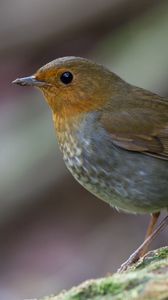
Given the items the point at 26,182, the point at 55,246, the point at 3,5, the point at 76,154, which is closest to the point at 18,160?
the point at 26,182

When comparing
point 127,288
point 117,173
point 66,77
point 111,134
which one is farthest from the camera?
point 66,77

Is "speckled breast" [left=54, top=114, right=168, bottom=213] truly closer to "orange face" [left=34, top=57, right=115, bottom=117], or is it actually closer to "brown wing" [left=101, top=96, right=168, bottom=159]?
"brown wing" [left=101, top=96, right=168, bottom=159]

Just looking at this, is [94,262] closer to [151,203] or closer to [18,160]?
[18,160]

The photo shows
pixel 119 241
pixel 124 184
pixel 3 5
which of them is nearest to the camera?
pixel 124 184

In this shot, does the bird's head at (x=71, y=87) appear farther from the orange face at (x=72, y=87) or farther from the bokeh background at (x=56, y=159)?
the bokeh background at (x=56, y=159)

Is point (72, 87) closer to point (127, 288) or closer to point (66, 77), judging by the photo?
point (66, 77)

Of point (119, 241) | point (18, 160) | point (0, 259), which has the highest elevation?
point (18, 160)

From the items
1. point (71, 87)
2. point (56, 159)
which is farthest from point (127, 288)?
point (56, 159)
